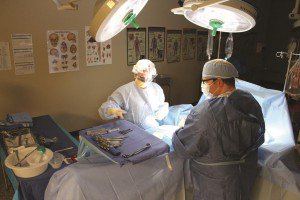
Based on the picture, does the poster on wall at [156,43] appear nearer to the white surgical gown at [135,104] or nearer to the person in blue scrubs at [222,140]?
the white surgical gown at [135,104]

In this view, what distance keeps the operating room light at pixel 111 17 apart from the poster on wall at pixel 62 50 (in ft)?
7.39

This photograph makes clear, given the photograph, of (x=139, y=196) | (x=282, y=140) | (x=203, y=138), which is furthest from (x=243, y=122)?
(x=139, y=196)

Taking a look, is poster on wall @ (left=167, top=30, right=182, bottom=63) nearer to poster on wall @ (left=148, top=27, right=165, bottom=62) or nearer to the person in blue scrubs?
poster on wall @ (left=148, top=27, right=165, bottom=62)

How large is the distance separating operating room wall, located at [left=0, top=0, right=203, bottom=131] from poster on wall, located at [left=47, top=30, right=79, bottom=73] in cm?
5

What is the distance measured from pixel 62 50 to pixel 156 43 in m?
1.57

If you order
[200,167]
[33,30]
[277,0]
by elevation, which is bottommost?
[200,167]

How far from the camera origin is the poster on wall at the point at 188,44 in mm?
4520

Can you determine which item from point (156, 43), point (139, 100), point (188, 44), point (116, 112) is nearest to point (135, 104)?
point (139, 100)

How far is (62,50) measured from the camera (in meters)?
3.18

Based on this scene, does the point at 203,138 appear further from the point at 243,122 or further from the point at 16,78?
the point at 16,78

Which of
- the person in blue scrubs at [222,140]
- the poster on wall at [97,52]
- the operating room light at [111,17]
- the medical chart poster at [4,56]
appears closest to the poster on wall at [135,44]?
the poster on wall at [97,52]

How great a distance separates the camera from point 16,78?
292 centimetres

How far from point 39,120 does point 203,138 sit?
1.93 m

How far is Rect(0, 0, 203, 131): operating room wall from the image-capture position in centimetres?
285
